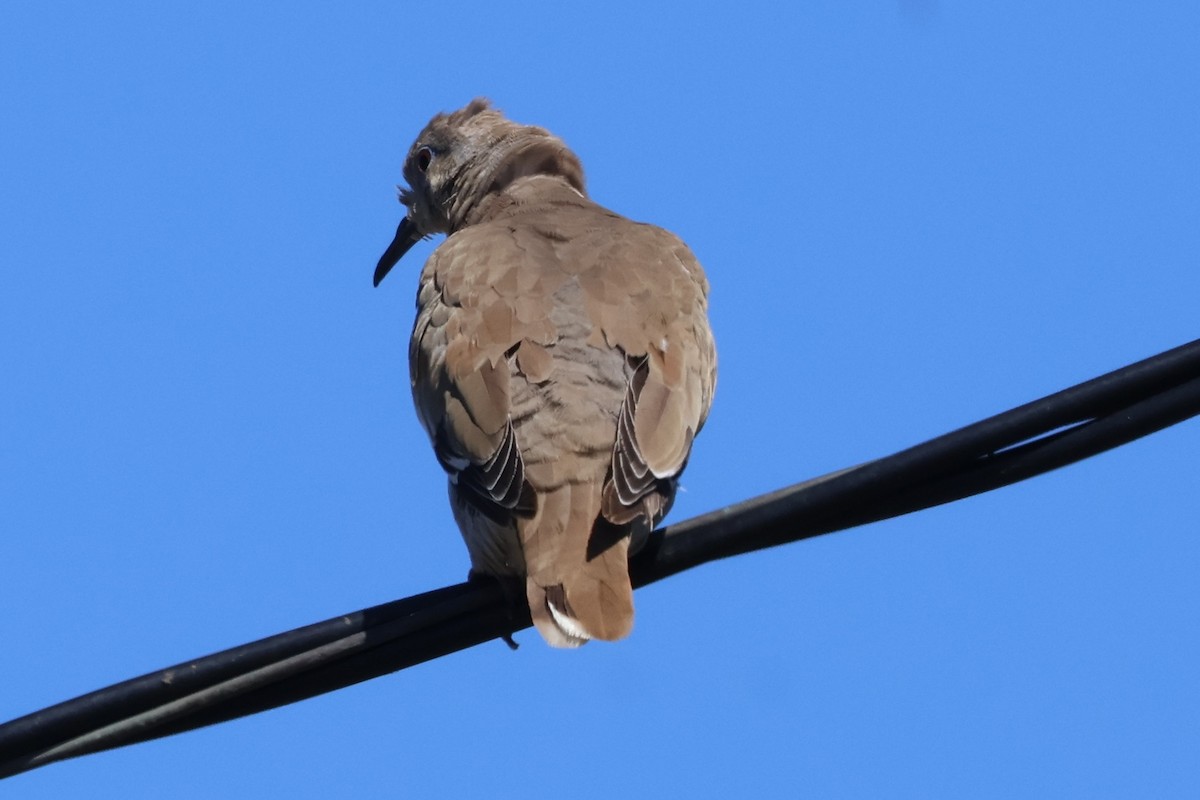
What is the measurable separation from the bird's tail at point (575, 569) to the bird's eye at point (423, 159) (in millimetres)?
4674

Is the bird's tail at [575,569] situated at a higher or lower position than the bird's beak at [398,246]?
lower

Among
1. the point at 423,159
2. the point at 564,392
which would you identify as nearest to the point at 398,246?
the point at 423,159

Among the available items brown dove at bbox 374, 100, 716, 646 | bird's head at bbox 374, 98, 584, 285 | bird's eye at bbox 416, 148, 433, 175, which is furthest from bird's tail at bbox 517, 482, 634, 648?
bird's eye at bbox 416, 148, 433, 175

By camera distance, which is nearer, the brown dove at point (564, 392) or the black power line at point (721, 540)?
the black power line at point (721, 540)

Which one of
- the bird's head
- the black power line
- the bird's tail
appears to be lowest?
the black power line

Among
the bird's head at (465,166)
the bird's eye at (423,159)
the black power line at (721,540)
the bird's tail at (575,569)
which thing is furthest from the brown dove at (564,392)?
the bird's eye at (423,159)

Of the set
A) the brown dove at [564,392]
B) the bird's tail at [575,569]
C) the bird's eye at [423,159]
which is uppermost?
the bird's eye at [423,159]

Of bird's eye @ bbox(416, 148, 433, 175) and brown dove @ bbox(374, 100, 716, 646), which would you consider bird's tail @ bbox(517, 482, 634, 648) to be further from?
bird's eye @ bbox(416, 148, 433, 175)

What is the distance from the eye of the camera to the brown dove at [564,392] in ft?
16.5

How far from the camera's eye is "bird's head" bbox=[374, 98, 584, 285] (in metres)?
8.88

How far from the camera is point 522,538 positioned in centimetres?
511

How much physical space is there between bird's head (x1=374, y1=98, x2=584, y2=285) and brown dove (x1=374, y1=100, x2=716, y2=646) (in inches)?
Result: 54.6

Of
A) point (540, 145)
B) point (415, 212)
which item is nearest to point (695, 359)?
point (540, 145)

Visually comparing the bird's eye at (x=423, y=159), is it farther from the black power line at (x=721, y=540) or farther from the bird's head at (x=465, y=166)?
the black power line at (x=721, y=540)
